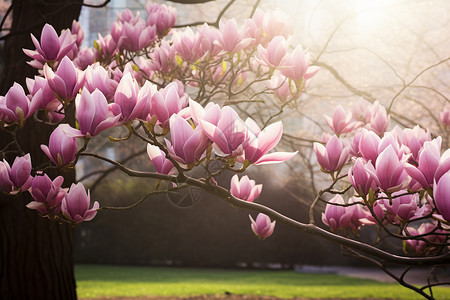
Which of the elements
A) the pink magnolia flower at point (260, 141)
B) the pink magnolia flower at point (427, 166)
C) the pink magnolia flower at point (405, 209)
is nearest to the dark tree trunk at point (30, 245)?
the pink magnolia flower at point (405, 209)

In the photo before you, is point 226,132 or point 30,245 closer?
point 226,132

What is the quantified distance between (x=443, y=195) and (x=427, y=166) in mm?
132

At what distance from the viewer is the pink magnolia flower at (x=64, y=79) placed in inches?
57.7

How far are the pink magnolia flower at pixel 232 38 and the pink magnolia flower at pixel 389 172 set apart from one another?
41.5 inches

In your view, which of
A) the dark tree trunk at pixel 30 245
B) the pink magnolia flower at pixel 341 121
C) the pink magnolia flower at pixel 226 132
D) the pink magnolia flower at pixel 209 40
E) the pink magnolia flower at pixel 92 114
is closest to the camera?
the pink magnolia flower at pixel 226 132

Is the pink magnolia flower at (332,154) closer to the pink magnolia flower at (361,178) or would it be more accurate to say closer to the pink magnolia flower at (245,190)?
the pink magnolia flower at (361,178)

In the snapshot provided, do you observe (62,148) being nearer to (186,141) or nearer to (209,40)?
(186,141)

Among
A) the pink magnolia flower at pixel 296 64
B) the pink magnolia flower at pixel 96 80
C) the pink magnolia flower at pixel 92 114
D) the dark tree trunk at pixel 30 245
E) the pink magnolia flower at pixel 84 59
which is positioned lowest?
the dark tree trunk at pixel 30 245

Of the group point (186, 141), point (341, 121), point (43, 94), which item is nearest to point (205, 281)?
point (341, 121)

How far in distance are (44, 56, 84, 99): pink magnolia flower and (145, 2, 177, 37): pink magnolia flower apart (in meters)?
1.56

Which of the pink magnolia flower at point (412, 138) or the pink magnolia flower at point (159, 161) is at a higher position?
the pink magnolia flower at point (412, 138)

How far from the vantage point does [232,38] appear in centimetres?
226

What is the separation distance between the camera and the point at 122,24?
112 inches

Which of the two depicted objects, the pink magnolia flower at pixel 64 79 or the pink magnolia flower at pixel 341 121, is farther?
the pink magnolia flower at pixel 341 121
